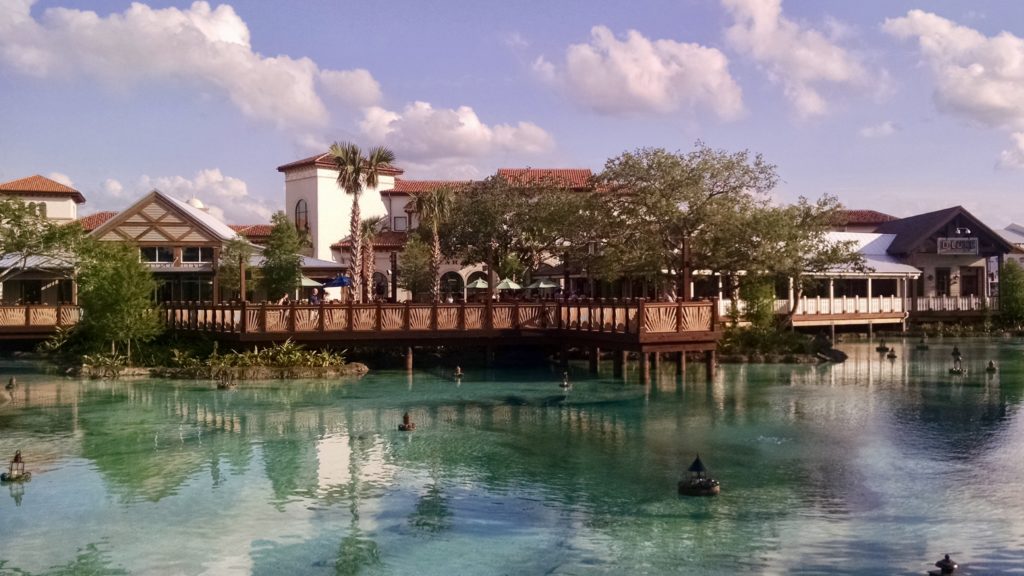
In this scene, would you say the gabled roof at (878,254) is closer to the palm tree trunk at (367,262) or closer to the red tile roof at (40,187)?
the palm tree trunk at (367,262)

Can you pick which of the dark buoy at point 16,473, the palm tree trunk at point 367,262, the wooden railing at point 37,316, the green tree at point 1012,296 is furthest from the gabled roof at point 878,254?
the dark buoy at point 16,473

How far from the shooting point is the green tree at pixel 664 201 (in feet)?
116

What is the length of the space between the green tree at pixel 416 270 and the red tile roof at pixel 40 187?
2555cm

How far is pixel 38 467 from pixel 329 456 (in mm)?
5333

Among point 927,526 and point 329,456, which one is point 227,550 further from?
point 927,526

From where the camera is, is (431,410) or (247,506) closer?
(247,506)

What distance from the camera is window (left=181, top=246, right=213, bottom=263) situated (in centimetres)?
4761

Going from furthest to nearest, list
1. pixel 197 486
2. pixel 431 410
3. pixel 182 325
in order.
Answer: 1. pixel 182 325
2. pixel 431 410
3. pixel 197 486

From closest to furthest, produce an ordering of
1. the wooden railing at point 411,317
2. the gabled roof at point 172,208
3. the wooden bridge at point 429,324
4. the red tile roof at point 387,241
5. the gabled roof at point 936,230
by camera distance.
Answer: the wooden bridge at point 429,324 → the wooden railing at point 411,317 → the gabled roof at point 172,208 → the gabled roof at point 936,230 → the red tile roof at point 387,241

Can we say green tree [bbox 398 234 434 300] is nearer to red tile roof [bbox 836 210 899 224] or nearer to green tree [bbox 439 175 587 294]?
green tree [bbox 439 175 587 294]

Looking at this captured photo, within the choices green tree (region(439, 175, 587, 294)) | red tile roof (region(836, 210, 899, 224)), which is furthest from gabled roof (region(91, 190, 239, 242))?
red tile roof (region(836, 210, 899, 224))

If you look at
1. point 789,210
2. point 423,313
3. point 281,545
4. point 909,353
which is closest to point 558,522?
point 281,545

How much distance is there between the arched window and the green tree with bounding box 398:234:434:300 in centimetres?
1321

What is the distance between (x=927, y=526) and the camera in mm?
12570
